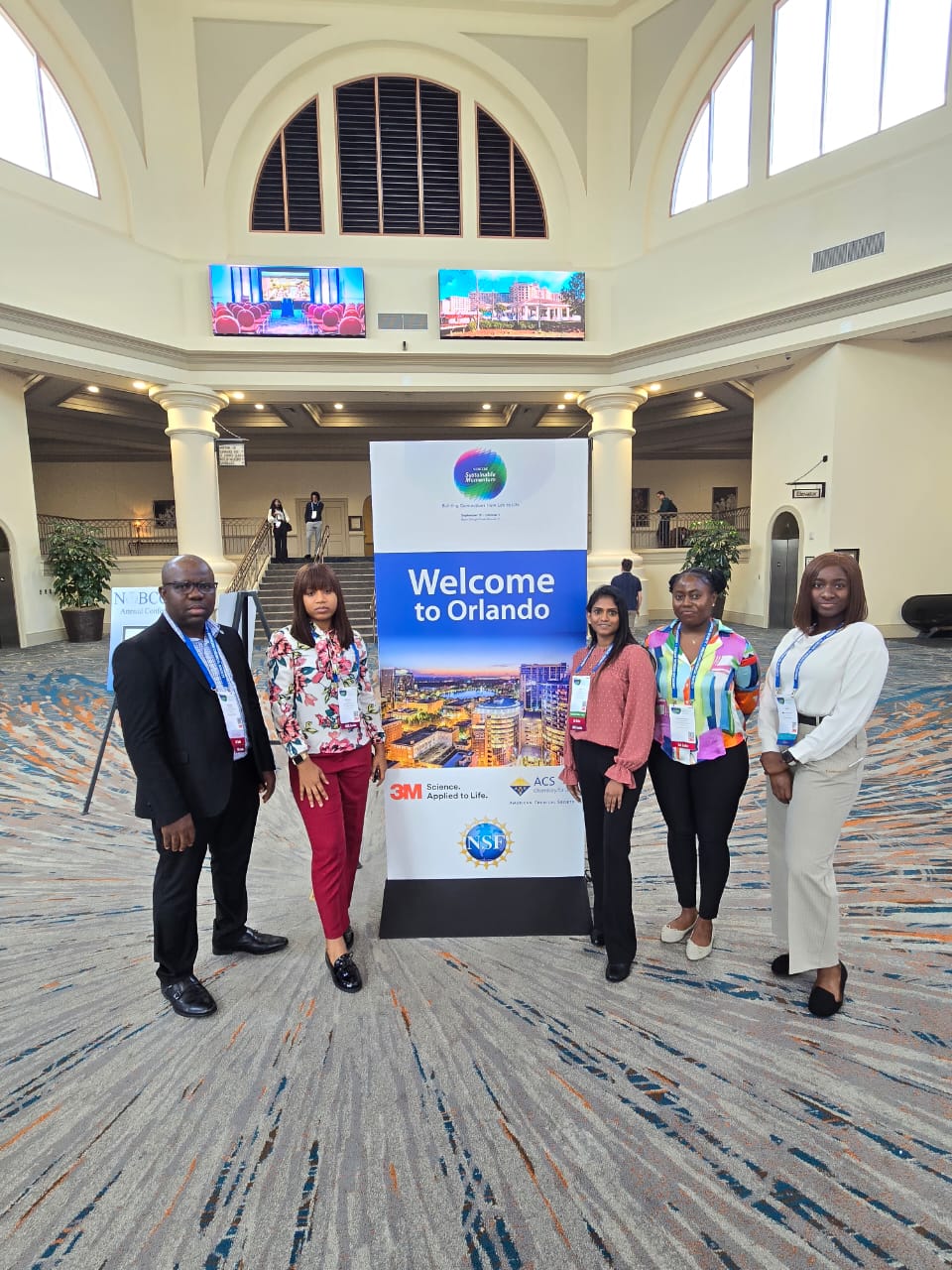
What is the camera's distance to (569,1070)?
7.22 feet

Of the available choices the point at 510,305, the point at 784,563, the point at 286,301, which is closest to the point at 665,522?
the point at 784,563

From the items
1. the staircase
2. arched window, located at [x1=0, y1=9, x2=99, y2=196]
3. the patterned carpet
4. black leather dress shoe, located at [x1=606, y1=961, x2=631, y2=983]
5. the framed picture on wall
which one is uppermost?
arched window, located at [x1=0, y1=9, x2=99, y2=196]

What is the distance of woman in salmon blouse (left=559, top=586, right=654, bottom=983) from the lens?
2.55 m

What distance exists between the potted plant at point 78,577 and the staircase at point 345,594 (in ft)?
10.7

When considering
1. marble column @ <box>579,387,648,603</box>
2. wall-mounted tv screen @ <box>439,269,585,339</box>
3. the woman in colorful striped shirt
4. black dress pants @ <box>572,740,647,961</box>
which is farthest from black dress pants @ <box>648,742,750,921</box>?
wall-mounted tv screen @ <box>439,269,585,339</box>

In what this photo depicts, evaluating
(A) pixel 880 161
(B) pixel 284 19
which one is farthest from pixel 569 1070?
(B) pixel 284 19

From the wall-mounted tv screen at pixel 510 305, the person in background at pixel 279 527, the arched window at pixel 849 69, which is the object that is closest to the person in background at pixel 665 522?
the wall-mounted tv screen at pixel 510 305

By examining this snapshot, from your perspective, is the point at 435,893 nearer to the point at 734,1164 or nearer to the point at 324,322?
the point at 734,1164

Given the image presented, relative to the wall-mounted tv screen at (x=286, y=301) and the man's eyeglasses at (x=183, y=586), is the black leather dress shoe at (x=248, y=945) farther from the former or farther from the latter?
the wall-mounted tv screen at (x=286, y=301)

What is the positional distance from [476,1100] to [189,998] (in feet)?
4.05

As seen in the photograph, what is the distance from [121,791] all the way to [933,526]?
13.7m

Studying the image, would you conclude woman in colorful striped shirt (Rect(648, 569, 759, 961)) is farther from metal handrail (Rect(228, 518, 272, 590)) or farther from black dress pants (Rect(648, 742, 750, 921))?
metal handrail (Rect(228, 518, 272, 590))

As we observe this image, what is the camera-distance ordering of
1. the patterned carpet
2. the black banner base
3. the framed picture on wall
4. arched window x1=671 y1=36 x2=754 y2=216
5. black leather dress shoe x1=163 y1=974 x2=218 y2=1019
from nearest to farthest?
the patterned carpet → black leather dress shoe x1=163 y1=974 x2=218 y2=1019 → the black banner base → arched window x1=671 y1=36 x2=754 y2=216 → the framed picture on wall

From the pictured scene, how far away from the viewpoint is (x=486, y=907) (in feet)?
10.4
